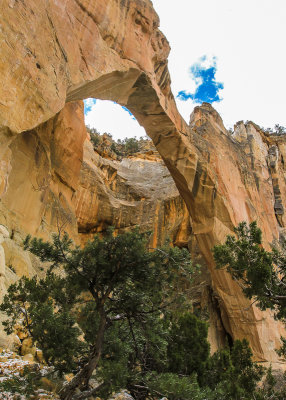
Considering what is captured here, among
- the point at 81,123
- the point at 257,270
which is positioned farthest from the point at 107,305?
the point at 81,123

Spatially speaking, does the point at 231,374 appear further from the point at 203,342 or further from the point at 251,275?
the point at 251,275

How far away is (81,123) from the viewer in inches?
590

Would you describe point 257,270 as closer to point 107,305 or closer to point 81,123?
point 107,305

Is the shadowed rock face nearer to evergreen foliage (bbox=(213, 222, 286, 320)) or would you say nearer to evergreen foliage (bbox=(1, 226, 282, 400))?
evergreen foliage (bbox=(213, 222, 286, 320))

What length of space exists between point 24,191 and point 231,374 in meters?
7.99

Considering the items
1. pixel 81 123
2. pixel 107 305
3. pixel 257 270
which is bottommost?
pixel 107 305

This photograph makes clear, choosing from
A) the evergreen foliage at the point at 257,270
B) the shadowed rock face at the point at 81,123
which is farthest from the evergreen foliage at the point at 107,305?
the shadowed rock face at the point at 81,123

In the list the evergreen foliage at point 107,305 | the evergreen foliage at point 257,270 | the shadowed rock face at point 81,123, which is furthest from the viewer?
the shadowed rock face at point 81,123

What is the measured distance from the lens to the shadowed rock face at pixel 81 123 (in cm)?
582

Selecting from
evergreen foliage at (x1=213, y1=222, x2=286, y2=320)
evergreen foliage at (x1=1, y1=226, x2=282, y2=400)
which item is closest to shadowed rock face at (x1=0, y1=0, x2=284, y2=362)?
evergreen foliage at (x1=213, y1=222, x2=286, y2=320)

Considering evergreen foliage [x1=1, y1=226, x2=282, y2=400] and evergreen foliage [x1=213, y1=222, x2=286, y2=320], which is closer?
evergreen foliage [x1=1, y1=226, x2=282, y2=400]

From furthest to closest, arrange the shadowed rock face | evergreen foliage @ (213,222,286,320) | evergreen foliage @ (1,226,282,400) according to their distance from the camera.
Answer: the shadowed rock face < evergreen foliage @ (213,222,286,320) < evergreen foliage @ (1,226,282,400)

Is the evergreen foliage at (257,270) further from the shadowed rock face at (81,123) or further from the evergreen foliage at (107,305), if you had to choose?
the shadowed rock face at (81,123)

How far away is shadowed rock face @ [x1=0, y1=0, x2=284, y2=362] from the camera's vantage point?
582 centimetres
